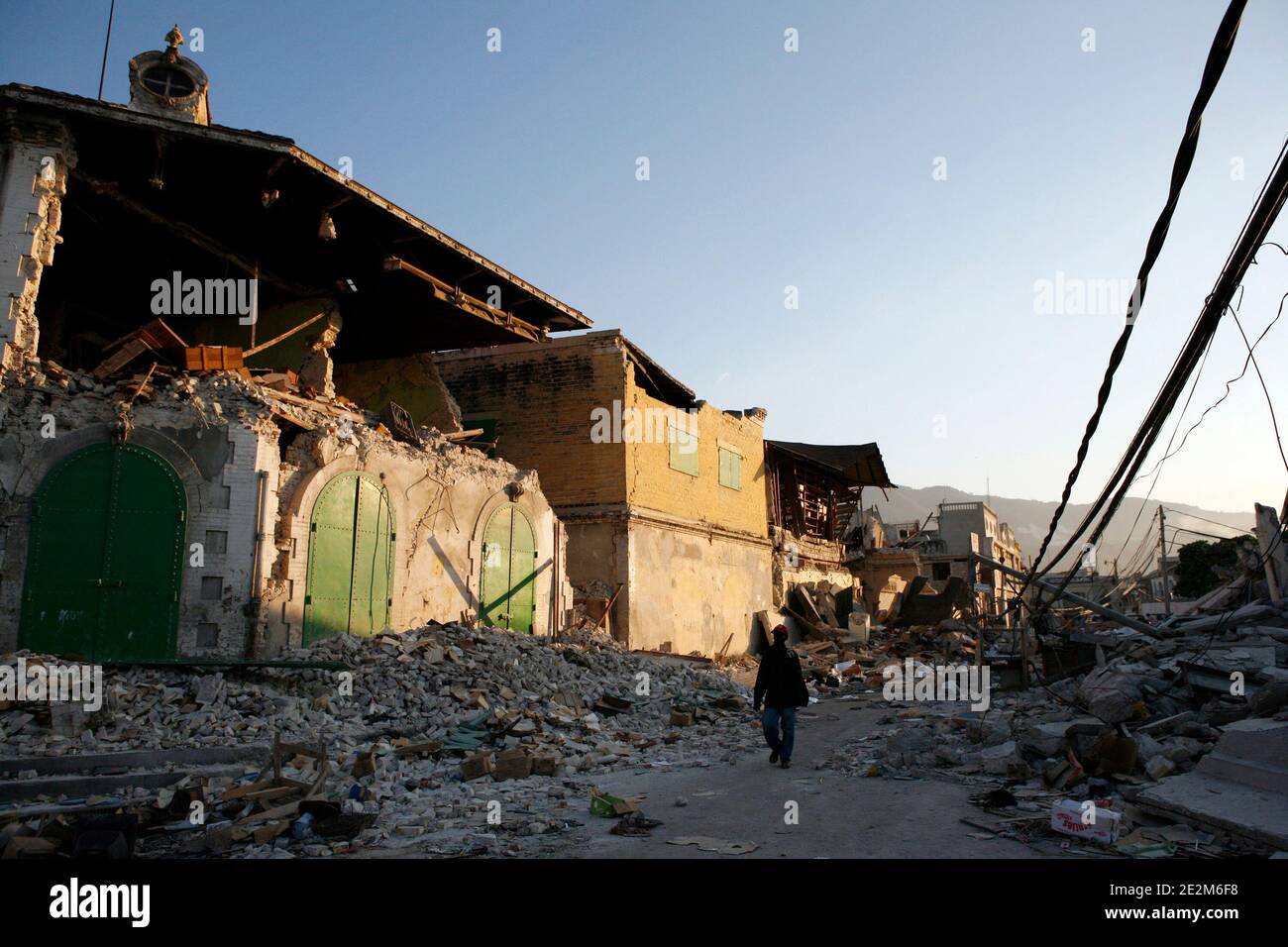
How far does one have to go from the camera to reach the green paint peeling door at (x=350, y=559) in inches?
464

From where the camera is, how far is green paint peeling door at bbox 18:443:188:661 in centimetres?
966

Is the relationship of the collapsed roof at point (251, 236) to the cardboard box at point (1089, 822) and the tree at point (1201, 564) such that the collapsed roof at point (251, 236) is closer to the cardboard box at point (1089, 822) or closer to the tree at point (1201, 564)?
the cardboard box at point (1089, 822)

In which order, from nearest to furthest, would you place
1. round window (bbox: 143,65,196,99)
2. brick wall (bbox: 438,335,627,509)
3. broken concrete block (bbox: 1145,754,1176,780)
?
1. broken concrete block (bbox: 1145,754,1176,780)
2. round window (bbox: 143,65,196,99)
3. brick wall (bbox: 438,335,627,509)

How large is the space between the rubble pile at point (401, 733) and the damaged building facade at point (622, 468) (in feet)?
17.3

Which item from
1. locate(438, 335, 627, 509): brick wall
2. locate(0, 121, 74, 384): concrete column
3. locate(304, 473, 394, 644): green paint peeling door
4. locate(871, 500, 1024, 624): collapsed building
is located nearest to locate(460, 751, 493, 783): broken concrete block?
locate(304, 473, 394, 644): green paint peeling door

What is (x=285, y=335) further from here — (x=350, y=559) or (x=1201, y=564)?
(x=1201, y=564)

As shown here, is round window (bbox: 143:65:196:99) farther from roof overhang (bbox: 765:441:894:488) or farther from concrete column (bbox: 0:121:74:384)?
roof overhang (bbox: 765:441:894:488)

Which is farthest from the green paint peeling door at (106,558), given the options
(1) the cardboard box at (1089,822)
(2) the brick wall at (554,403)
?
(2) the brick wall at (554,403)

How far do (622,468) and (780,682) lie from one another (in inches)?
434

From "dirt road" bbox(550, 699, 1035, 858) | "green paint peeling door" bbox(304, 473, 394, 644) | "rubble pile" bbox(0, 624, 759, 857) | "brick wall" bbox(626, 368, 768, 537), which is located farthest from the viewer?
"brick wall" bbox(626, 368, 768, 537)

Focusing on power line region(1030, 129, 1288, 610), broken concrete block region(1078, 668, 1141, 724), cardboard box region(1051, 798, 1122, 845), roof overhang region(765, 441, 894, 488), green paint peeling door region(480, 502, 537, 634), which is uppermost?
roof overhang region(765, 441, 894, 488)

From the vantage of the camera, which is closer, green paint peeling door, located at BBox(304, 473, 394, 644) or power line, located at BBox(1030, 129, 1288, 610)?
power line, located at BBox(1030, 129, 1288, 610)

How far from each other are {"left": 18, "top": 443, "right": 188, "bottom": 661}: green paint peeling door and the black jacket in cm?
741

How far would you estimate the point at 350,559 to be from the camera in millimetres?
12375
